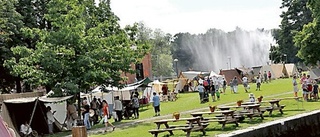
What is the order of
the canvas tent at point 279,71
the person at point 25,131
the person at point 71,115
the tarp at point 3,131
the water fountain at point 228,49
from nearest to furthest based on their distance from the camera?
the tarp at point 3,131
the person at point 25,131
the person at point 71,115
the canvas tent at point 279,71
the water fountain at point 228,49

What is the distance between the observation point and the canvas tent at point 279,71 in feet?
260

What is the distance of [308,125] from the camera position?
18.0 meters

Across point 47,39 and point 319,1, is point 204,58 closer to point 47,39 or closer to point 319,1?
point 319,1

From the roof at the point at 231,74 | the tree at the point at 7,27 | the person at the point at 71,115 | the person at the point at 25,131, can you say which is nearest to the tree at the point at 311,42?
the roof at the point at 231,74

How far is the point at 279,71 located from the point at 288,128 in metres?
65.5

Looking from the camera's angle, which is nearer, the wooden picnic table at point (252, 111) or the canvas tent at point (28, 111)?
the wooden picnic table at point (252, 111)

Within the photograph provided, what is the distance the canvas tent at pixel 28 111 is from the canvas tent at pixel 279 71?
56.3 metres

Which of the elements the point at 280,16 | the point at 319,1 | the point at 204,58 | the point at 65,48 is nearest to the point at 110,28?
the point at 65,48

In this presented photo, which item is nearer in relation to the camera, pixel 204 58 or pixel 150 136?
pixel 150 136

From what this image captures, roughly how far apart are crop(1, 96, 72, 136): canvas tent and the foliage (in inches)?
44.5

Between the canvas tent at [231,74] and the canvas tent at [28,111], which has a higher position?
the canvas tent at [231,74]

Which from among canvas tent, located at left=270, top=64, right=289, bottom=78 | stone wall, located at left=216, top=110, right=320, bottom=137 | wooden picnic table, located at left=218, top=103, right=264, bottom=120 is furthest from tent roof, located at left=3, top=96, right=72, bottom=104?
canvas tent, located at left=270, top=64, right=289, bottom=78

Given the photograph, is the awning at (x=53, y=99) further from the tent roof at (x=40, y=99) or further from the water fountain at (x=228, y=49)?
the water fountain at (x=228, y=49)

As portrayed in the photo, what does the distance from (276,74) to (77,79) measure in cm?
5657
